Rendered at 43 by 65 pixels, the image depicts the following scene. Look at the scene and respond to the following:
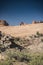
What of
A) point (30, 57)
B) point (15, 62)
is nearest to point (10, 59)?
point (15, 62)

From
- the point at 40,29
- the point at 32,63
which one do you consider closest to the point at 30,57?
the point at 32,63

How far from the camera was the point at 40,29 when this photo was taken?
3091cm

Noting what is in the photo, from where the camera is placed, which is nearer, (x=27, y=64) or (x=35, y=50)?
(x=27, y=64)

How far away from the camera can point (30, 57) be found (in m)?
13.9

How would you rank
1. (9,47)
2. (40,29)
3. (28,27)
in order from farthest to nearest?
(28,27) → (40,29) → (9,47)

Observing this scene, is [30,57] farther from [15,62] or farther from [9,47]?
[9,47]

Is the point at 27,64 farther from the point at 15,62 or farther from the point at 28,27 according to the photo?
the point at 28,27

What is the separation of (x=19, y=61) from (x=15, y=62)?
1.27ft

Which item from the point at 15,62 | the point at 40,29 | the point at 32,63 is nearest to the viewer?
the point at 32,63

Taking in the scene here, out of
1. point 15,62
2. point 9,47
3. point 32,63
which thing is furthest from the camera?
point 9,47

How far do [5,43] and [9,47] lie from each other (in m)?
1.02

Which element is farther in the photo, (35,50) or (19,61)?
(35,50)

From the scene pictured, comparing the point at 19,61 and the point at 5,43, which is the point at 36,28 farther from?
the point at 19,61

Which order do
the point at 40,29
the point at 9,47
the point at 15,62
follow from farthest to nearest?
the point at 40,29, the point at 9,47, the point at 15,62
